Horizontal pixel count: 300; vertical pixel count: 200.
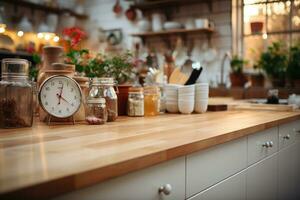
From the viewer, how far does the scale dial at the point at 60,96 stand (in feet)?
4.12

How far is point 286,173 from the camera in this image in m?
1.97

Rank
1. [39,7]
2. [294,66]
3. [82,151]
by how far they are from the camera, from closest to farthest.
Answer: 1. [82,151]
2. [294,66]
3. [39,7]

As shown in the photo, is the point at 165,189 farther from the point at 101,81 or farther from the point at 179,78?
the point at 179,78

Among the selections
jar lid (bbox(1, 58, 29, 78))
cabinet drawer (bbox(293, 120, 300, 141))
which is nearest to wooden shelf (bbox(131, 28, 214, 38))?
cabinet drawer (bbox(293, 120, 300, 141))

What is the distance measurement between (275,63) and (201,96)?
1.75 m

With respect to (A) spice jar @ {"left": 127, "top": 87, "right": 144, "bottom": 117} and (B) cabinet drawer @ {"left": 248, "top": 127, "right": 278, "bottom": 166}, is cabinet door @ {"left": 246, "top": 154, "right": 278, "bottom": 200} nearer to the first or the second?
(B) cabinet drawer @ {"left": 248, "top": 127, "right": 278, "bottom": 166}

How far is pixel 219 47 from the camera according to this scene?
421 cm

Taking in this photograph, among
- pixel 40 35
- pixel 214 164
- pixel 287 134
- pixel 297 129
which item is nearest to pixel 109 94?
pixel 214 164

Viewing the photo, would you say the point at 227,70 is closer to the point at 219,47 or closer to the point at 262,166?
the point at 219,47

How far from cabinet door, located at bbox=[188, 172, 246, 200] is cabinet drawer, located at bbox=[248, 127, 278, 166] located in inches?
4.8

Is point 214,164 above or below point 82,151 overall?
below

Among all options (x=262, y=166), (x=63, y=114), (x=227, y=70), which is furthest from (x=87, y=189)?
(x=227, y=70)

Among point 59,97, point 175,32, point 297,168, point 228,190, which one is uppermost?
point 175,32

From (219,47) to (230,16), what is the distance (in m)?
0.39
